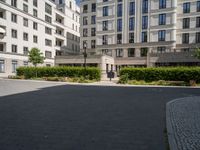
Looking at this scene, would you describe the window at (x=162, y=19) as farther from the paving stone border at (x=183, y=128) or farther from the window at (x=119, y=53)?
the paving stone border at (x=183, y=128)

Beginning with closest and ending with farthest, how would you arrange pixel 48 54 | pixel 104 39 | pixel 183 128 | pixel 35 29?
pixel 183 128 → pixel 35 29 → pixel 104 39 → pixel 48 54

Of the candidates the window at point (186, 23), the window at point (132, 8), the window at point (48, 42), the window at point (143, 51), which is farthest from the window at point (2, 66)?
the window at point (186, 23)

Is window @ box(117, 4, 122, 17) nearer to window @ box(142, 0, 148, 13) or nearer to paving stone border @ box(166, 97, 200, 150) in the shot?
window @ box(142, 0, 148, 13)

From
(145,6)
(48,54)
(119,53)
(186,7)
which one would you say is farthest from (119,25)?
(48,54)

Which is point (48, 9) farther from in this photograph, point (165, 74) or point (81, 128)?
point (81, 128)

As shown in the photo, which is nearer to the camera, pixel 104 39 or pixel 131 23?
pixel 131 23

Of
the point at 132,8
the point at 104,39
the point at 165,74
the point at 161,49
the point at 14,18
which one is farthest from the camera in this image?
the point at 104,39

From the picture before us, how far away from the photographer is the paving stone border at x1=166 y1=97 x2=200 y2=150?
4688 mm

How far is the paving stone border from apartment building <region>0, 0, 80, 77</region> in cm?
3160

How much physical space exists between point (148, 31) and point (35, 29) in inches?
1069

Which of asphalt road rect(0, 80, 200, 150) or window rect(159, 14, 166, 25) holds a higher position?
window rect(159, 14, 166, 25)

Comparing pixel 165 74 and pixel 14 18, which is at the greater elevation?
pixel 14 18

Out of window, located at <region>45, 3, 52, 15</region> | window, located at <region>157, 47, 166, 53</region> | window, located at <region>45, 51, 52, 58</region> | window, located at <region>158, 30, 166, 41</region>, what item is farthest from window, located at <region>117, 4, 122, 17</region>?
window, located at <region>45, 51, 52, 58</region>

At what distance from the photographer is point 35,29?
1850 inches
